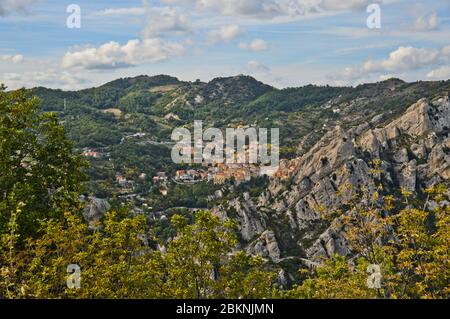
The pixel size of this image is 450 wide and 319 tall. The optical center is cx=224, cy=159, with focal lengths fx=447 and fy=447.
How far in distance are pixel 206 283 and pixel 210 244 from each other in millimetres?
1374

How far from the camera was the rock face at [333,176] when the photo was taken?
99000 mm

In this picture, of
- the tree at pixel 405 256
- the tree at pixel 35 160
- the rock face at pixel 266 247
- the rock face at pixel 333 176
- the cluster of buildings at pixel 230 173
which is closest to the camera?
the tree at pixel 405 256

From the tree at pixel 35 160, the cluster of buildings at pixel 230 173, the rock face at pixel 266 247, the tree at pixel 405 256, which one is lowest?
the rock face at pixel 266 247

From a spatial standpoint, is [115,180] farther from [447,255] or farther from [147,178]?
[447,255]

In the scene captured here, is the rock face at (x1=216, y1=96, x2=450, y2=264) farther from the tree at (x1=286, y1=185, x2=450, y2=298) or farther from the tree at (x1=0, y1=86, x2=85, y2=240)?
the tree at (x1=286, y1=185, x2=450, y2=298)

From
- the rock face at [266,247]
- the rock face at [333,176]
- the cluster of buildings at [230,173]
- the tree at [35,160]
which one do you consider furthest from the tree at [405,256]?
the cluster of buildings at [230,173]

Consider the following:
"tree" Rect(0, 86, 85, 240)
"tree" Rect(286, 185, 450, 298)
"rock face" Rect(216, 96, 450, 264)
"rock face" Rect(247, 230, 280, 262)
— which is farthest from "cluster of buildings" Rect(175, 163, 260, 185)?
"tree" Rect(286, 185, 450, 298)

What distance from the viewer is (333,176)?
116000 millimetres

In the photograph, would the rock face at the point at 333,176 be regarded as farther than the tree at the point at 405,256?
Yes

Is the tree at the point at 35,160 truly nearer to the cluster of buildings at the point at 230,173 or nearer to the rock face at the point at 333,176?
the rock face at the point at 333,176

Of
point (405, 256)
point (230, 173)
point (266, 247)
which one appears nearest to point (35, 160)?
point (405, 256)

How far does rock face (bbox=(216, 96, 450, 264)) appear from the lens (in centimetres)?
9900
